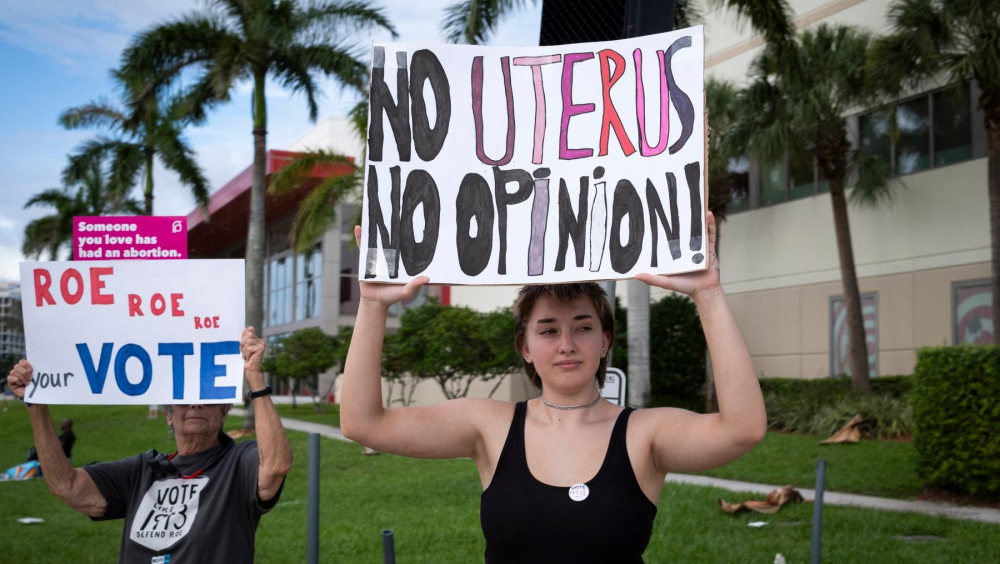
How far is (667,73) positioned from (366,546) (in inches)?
297

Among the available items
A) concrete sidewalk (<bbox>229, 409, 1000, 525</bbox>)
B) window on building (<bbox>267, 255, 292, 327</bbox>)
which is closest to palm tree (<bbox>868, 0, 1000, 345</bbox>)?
concrete sidewalk (<bbox>229, 409, 1000, 525</bbox>)

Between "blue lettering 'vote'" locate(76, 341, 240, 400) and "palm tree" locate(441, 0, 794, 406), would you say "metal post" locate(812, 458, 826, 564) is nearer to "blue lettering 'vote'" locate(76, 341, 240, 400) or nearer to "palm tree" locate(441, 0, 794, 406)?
"blue lettering 'vote'" locate(76, 341, 240, 400)

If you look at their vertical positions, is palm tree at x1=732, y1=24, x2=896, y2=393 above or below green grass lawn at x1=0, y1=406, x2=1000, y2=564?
above

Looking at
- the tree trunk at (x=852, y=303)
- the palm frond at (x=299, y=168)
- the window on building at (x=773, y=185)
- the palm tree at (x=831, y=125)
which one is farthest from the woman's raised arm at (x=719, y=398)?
the palm frond at (x=299, y=168)

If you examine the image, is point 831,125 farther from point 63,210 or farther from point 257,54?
point 63,210

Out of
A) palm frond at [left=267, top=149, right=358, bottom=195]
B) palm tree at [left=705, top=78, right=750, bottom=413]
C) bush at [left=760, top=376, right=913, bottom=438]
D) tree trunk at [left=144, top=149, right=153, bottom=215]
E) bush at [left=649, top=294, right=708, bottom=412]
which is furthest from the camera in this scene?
tree trunk at [left=144, top=149, right=153, bottom=215]

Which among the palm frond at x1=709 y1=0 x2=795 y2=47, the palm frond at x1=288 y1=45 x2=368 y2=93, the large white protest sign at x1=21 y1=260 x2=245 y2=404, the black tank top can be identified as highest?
the palm frond at x1=288 y1=45 x2=368 y2=93

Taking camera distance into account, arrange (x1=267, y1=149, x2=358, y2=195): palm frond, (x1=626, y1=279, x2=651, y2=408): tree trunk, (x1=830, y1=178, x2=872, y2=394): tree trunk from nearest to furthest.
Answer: (x1=626, y1=279, x2=651, y2=408): tree trunk < (x1=830, y1=178, x2=872, y2=394): tree trunk < (x1=267, y1=149, x2=358, y2=195): palm frond

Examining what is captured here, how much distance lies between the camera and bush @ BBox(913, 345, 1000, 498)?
34.1 ft

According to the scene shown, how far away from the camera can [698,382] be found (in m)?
22.6

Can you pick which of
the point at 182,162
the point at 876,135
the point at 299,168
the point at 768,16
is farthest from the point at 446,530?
the point at 182,162

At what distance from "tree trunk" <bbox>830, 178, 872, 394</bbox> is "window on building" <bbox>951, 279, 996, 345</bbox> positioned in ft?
5.31

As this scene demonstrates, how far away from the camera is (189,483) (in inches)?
145

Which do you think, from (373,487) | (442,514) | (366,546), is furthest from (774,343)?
(366,546)
